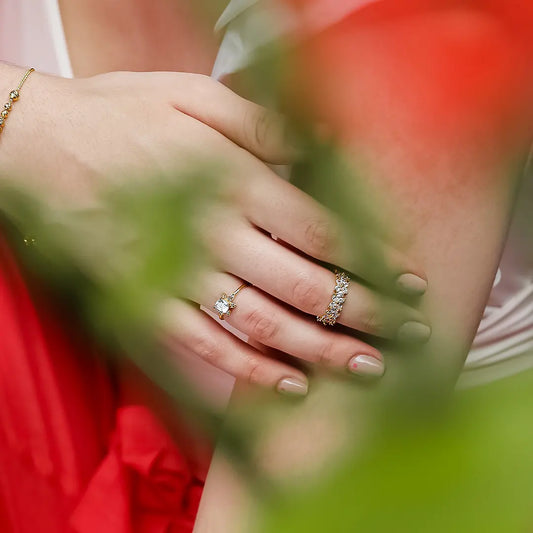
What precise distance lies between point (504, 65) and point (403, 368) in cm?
9

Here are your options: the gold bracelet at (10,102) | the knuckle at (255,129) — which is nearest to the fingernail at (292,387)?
the knuckle at (255,129)

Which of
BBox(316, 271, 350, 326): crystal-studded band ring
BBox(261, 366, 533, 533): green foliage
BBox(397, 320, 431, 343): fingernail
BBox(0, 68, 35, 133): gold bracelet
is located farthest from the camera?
BBox(0, 68, 35, 133): gold bracelet

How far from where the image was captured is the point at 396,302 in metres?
0.25

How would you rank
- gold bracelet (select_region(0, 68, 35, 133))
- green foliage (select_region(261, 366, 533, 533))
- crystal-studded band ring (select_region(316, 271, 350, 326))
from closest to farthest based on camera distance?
1. green foliage (select_region(261, 366, 533, 533))
2. crystal-studded band ring (select_region(316, 271, 350, 326))
3. gold bracelet (select_region(0, 68, 35, 133))

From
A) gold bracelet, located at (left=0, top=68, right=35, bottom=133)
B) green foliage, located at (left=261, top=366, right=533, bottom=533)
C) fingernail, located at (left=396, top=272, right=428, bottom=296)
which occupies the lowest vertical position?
green foliage, located at (left=261, top=366, right=533, bottom=533)

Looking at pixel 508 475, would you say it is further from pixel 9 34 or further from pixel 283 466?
pixel 9 34

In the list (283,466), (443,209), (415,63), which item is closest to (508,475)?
(283,466)

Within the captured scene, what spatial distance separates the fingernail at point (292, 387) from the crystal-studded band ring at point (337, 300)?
0.16 feet

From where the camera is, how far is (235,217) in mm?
294

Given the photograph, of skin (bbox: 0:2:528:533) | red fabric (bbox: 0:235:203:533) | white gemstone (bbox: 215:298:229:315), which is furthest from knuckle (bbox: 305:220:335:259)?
red fabric (bbox: 0:235:203:533)

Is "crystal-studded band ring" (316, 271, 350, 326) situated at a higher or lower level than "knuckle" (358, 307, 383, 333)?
higher

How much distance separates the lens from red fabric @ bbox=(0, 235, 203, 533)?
0.49m

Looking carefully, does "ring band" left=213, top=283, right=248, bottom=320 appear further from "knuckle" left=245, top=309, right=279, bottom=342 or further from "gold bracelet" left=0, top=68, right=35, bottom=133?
"gold bracelet" left=0, top=68, right=35, bottom=133

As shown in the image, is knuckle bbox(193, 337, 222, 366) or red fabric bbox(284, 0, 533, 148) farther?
knuckle bbox(193, 337, 222, 366)
